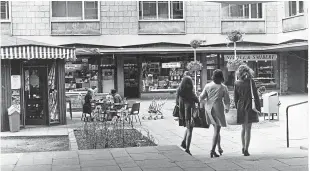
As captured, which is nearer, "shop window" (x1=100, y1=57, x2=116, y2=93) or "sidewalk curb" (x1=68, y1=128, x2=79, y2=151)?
"sidewalk curb" (x1=68, y1=128, x2=79, y2=151)

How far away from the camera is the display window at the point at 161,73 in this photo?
89.1 feet

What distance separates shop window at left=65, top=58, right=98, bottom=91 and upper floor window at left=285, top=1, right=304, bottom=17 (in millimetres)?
12519

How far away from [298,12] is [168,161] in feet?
73.1

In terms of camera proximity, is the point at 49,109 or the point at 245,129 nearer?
the point at 245,129

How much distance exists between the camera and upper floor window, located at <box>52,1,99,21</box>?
25.7 meters

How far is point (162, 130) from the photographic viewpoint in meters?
12.8

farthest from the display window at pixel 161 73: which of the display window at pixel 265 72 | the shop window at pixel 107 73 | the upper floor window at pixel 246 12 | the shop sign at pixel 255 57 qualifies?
the upper floor window at pixel 246 12

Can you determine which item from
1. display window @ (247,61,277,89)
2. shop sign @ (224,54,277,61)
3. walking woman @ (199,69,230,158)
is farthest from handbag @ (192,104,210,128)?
display window @ (247,61,277,89)

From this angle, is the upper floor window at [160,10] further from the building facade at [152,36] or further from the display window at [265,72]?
the display window at [265,72]

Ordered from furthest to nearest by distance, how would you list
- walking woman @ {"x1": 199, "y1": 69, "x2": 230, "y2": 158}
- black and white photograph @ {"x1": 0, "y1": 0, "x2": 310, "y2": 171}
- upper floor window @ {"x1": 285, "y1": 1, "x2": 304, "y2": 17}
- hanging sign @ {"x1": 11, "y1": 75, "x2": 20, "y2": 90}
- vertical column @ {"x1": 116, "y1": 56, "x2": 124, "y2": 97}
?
upper floor window @ {"x1": 285, "y1": 1, "x2": 304, "y2": 17} < vertical column @ {"x1": 116, "y1": 56, "x2": 124, "y2": 97} < hanging sign @ {"x1": 11, "y1": 75, "x2": 20, "y2": 90} < walking woman @ {"x1": 199, "y1": 69, "x2": 230, "y2": 158} < black and white photograph @ {"x1": 0, "y1": 0, "x2": 310, "y2": 171}

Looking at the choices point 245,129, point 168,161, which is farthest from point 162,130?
point 168,161

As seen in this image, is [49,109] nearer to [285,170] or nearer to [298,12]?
[285,170]

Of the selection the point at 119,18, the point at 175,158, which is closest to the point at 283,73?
the point at 119,18

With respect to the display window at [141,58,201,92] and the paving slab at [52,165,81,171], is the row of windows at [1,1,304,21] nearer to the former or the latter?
the display window at [141,58,201,92]
